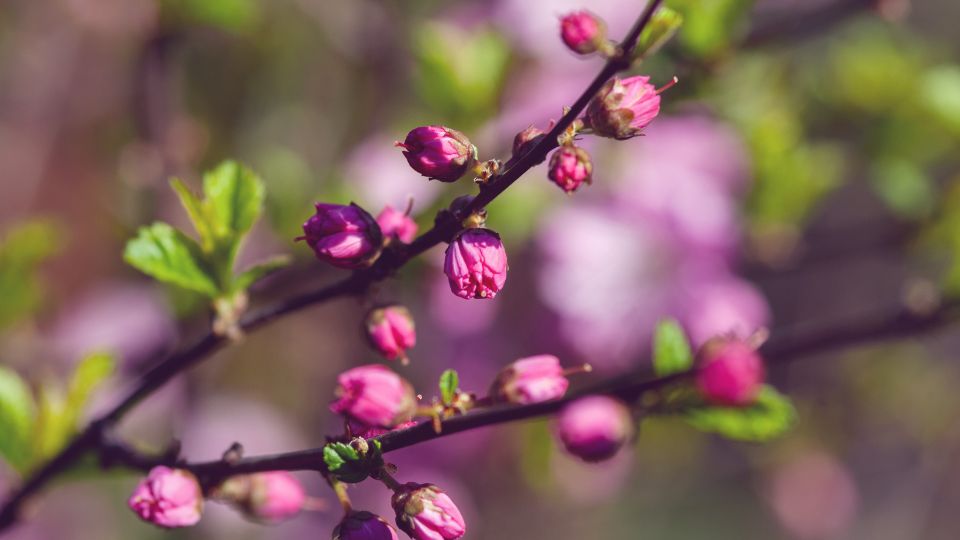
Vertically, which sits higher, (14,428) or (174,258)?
(174,258)

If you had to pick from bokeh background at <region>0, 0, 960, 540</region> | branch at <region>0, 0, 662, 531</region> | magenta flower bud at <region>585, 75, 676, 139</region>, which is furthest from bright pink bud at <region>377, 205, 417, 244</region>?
bokeh background at <region>0, 0, 960, 540</region>

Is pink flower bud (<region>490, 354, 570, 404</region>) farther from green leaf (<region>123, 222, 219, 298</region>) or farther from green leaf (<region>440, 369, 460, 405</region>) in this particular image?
green leaf (<region>123, 222, 219, 298</region>)

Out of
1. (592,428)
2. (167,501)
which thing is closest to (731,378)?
(592,428)

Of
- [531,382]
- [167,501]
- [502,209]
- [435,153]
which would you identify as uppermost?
[502,209]

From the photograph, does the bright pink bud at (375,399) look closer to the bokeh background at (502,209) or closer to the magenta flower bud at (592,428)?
the magenta flower bud at (592,428)

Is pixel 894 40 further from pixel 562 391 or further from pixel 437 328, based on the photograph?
pixel 562 391

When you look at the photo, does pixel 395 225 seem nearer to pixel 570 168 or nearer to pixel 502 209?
pixel 570 168
